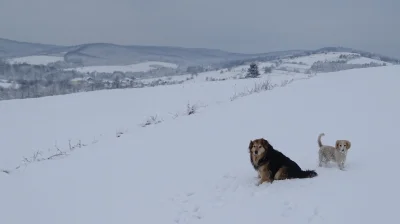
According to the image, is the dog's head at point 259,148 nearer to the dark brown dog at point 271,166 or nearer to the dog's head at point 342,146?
the dark brown dog at point 271,166

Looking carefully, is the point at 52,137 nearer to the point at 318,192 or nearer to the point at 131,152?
the point at 131,152

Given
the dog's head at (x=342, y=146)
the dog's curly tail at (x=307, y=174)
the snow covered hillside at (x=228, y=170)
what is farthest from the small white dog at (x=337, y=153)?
the dog's curly tail at (x=307, y=174)

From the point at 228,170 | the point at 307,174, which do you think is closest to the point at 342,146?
the point at 307,174

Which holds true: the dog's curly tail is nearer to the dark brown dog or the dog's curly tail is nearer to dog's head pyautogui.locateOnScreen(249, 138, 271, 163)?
the dark brown dog

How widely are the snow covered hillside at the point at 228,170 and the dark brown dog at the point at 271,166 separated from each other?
195mm

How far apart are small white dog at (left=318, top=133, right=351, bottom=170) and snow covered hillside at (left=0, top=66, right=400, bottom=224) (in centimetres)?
25

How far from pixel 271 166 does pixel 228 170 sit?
5.50 ft

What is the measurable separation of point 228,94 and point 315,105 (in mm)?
12012

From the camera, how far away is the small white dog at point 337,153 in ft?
22.2

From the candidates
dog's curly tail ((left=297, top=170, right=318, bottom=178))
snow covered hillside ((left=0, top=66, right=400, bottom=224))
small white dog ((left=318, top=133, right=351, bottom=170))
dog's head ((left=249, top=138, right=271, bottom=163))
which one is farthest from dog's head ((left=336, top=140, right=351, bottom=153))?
dog's head ((left=249, top=138, right=271, bottom=163))

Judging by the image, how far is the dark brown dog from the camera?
640 cm

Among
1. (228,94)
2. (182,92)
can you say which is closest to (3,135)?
(182,92)

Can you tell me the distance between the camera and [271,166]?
6441 millimetres

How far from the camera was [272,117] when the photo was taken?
12852mm
